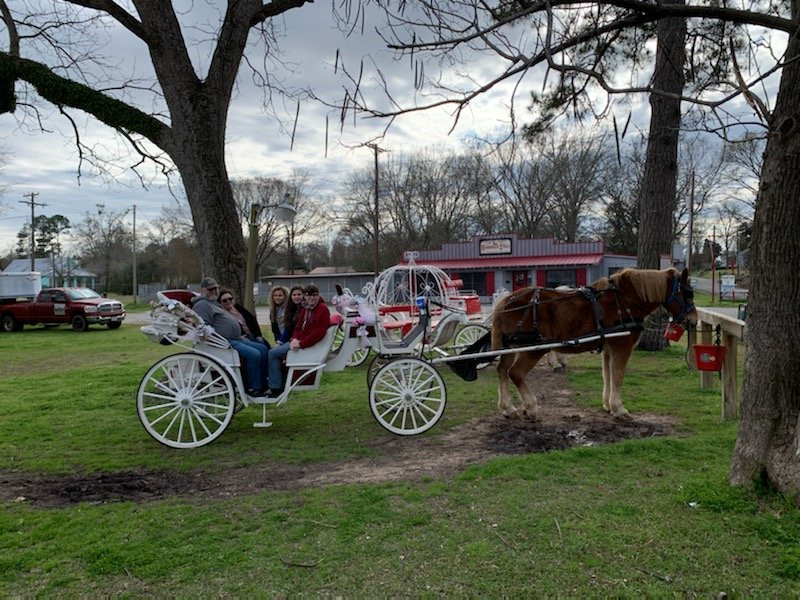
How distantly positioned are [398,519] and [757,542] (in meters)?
2.00

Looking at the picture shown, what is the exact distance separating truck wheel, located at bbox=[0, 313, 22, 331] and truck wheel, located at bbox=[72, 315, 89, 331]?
2.71 m

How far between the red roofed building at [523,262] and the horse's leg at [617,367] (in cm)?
2877

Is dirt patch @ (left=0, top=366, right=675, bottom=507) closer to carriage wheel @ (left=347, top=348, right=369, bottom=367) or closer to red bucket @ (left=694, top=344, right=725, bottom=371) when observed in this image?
red bucket @ (left=694, top=344, right=725, bottom=371)

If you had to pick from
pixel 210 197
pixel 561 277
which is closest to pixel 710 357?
pixel 210 197

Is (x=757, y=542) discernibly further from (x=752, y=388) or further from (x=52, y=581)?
(x=52, y=581)

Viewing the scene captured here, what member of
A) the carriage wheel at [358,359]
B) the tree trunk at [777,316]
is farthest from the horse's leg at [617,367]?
the carriage wheel at [358,359]

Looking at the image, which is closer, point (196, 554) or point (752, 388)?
point (196, 554)

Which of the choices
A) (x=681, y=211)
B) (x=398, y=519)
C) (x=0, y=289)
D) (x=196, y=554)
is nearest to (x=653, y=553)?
(x=398, y=519)

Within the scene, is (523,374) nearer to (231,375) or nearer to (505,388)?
(505,388)

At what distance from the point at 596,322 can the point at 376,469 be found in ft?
10.3

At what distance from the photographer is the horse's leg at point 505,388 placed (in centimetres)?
661

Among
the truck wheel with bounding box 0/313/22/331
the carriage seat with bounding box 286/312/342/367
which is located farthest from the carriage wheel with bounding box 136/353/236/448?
the truck wheel with bounding box 0/313/22/331

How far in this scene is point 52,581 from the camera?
3051 millimetres

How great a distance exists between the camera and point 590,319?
6.62 meters
